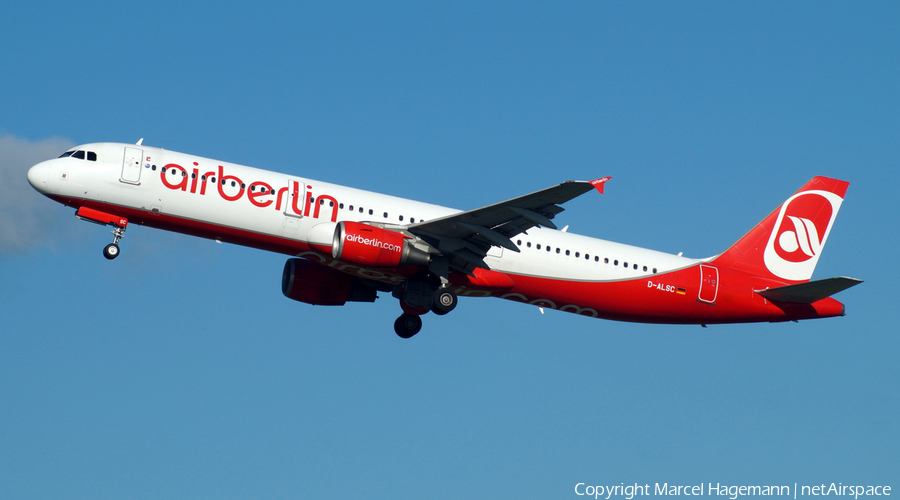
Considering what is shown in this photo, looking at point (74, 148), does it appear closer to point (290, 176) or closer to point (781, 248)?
point (290, 176)

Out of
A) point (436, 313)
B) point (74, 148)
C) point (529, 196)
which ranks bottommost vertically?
point (436, 313)

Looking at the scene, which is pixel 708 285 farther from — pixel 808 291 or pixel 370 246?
pixel 370 246

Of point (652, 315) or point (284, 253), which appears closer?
point (284, 253)

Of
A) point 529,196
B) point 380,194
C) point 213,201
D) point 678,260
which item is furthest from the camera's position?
point 678,260

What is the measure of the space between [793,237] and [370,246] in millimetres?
18678

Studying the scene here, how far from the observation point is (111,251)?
1346 inches

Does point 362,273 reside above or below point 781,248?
below

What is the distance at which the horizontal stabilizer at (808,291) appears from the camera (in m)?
36.1

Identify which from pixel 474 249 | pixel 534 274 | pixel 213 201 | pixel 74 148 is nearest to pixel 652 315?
pixel 534 274

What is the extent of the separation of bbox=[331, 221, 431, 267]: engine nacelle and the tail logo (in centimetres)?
1603

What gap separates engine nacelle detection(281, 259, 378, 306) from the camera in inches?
1521

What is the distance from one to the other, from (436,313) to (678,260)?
10.4m

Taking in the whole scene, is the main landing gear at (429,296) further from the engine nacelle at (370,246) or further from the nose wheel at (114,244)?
the nose wheel at (114,244)

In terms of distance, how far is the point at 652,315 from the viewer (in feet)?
127
